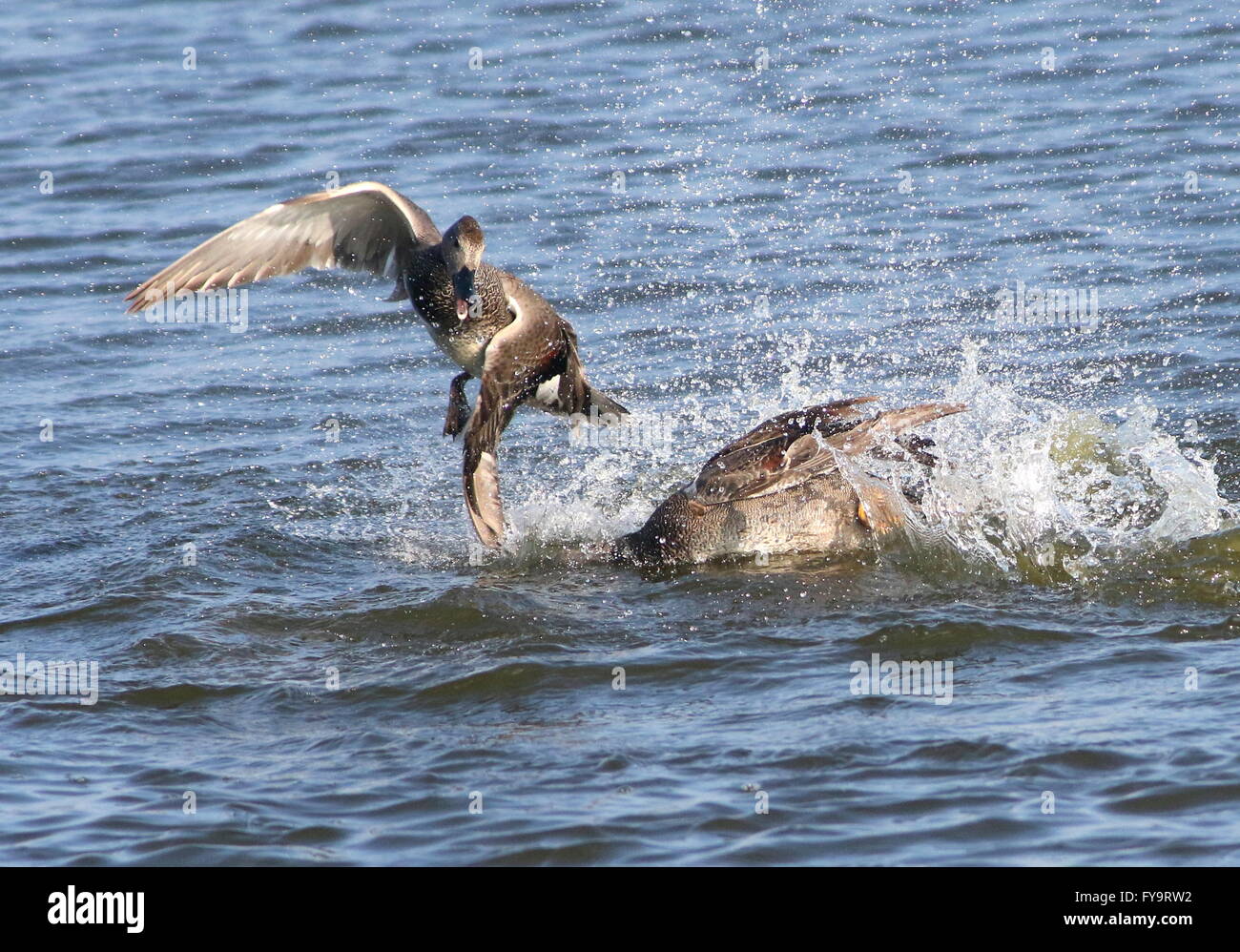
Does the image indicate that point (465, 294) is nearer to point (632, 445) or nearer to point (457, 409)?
point (457, 409)

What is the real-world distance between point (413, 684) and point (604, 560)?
1.66 m

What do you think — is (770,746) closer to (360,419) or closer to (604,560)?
(604,560)

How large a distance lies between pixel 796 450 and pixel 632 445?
6.45 feet

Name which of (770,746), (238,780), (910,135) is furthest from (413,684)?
(910,135)

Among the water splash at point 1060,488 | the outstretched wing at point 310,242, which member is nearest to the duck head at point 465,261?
the outstretched wing at point 310,242

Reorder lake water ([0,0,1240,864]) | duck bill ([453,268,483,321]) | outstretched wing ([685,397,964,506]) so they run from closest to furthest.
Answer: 1. lake water ([0,0,1240,864])
2. duck bill ([453,268,483,321])
3. outstretched wing ([685,397,964,506])

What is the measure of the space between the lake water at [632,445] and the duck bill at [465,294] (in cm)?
129

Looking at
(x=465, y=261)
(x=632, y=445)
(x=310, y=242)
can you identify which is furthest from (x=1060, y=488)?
(x=310, y=242)

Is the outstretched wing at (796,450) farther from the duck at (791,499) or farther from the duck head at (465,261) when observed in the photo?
the duck head at (465,261)

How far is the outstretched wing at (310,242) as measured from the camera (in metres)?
7.62

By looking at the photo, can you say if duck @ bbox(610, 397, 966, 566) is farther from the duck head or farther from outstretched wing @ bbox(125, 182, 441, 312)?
outstretched wing @ bbox(125, 182, 441, 312)

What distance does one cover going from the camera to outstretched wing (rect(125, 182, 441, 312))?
762 centimetres

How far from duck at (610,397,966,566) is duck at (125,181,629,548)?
2.79ft

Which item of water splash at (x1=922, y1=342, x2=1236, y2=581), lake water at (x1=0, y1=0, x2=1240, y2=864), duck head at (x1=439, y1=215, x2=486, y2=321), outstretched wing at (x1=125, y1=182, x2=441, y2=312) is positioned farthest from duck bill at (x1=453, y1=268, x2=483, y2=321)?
water splash at (x1=922, y1=342, x2=1236, y2=581)
